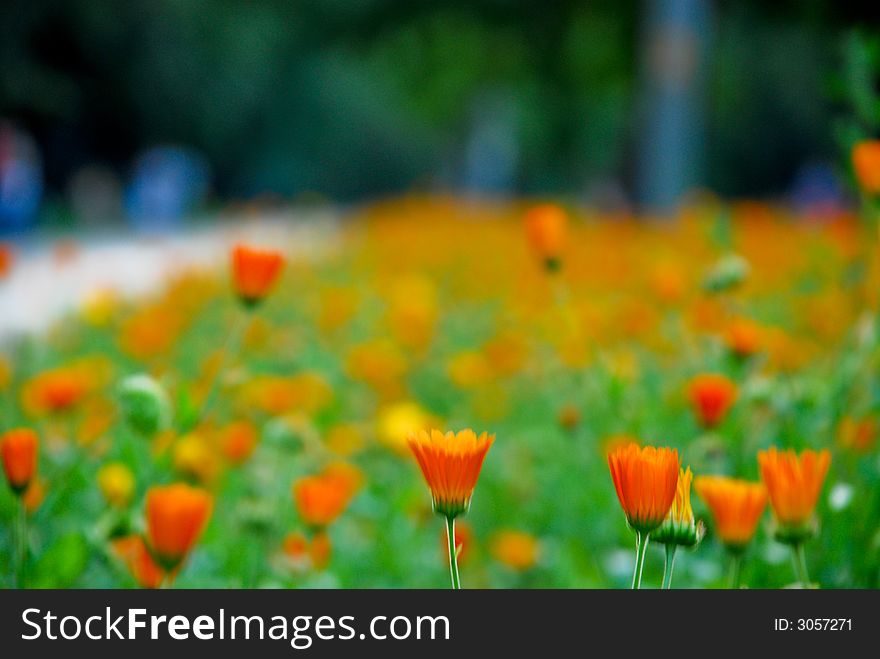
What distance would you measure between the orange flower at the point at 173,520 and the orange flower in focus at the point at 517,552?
689 millimetres

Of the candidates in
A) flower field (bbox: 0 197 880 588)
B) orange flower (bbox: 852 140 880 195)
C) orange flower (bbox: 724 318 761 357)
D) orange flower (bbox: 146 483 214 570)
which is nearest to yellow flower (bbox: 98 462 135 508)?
flower field (bbox: 0 197 880 588)

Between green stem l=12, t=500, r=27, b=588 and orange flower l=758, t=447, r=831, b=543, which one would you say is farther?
green stem l=12, t=500, r=27, b=588

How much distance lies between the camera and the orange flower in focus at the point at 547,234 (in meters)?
1.21

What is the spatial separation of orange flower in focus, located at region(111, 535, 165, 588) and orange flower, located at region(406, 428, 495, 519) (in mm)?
278

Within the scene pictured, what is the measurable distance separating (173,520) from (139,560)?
181 mm

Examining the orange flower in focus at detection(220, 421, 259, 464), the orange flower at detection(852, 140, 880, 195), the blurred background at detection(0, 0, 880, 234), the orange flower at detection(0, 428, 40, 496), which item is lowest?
the orange flower at detection(0, 428, 40, 496)

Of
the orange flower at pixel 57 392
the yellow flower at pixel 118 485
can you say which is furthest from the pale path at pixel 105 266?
the yellow flower at pixel 118 485

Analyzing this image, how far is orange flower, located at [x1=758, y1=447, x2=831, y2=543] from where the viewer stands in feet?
2.21

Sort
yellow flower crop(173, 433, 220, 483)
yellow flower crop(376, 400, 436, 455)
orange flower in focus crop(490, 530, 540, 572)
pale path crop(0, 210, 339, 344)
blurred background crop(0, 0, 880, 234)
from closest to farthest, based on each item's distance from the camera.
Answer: yellow flower crop(173, 433, 220, 483)
orange flower in focus crop(490, 530, 540, 572)
yellow flower crop(376, 400, 436, 455)
pale path crop(0, 210, 339, 344)
blurred background crop(0, 0, 880, 234)

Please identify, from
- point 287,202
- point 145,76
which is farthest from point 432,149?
point 145,76

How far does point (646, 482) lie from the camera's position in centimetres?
60

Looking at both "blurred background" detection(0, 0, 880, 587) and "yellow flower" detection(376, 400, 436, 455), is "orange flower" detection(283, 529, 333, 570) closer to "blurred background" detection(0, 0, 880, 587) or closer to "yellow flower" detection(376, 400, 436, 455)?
"blurred background" detection(0, 0, 880, 587)

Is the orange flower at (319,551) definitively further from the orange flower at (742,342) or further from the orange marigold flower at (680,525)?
the orange flower at (742,342)

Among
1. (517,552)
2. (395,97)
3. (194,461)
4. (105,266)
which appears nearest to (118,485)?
(194,461)
